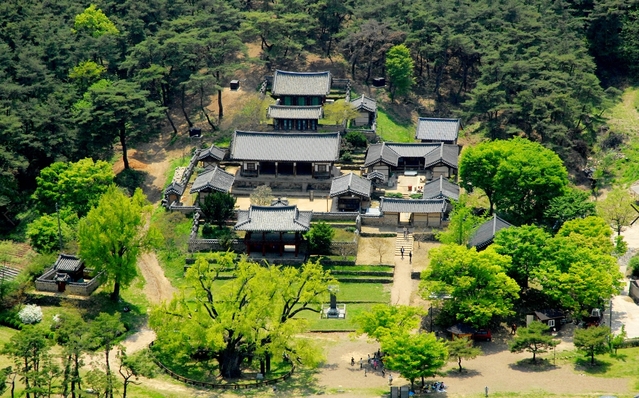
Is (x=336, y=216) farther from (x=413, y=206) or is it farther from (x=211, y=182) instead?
(x=211, y=182)

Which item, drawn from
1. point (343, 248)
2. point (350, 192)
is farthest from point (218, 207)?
point (350, 192)

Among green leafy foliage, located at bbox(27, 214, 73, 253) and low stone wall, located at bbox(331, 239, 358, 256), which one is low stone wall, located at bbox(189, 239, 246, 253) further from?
green leafy foliage, located at bbox(27, 214, 73, 253)

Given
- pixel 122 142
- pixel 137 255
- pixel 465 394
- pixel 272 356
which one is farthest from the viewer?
pixel 122 142

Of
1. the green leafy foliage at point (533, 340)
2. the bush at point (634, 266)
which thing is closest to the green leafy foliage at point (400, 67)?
the bush at point (634, 266)

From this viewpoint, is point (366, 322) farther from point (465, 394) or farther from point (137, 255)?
point (137, 255)

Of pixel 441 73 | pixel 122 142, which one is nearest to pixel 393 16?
pixel 441 73

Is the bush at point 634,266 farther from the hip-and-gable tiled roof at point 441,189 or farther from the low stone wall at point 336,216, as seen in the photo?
the low stone wall at point 336,216
